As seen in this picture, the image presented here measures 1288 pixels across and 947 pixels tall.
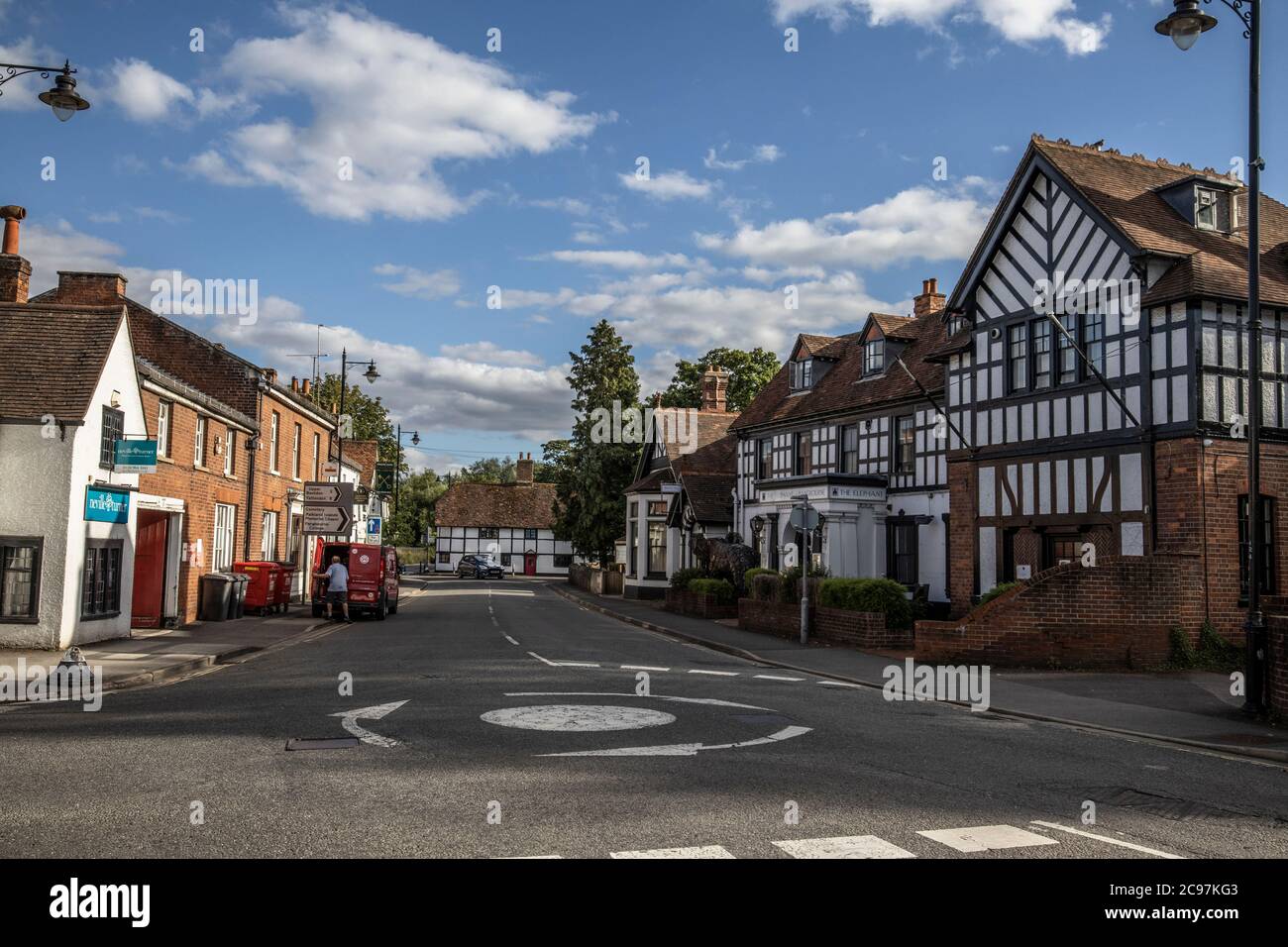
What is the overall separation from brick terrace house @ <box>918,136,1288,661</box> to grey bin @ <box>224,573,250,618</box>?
18771 mm

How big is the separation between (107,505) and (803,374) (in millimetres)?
25567

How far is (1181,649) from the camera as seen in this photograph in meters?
18.1

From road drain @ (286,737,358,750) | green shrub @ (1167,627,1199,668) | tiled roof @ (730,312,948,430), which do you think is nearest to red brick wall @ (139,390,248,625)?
road drain @ (286,737,358,750)

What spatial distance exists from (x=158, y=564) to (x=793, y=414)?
71.5 feet

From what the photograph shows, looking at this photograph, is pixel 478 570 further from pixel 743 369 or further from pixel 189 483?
pixel 189 483

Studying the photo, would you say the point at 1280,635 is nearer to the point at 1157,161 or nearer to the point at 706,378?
the point at 1157,161

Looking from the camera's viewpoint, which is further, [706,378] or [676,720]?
[706,378]

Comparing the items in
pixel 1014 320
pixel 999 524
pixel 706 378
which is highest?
pixel 706 378

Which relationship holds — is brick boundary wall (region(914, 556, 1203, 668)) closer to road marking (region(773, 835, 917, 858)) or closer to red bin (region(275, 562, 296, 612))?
road marking (region(773, 835, 917, 858))

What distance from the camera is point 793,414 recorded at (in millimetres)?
36719

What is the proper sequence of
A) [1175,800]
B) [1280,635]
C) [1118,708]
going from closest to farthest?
[1175,800]
[1280,635]
[1118,708]

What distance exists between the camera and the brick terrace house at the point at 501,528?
85.4 metres

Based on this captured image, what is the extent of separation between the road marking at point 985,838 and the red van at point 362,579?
25581 millimetres
